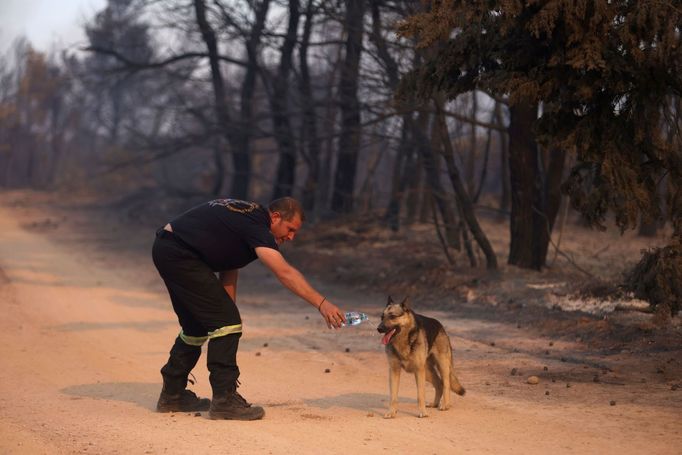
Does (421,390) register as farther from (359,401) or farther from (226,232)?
(226,232)

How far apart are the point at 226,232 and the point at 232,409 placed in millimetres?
1448

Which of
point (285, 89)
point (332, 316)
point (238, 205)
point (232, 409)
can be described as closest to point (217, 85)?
point (285, 89)

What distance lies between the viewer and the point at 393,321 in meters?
8.13

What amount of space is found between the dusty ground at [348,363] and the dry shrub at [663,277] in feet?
2.32

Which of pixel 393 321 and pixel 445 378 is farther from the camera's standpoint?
pixel 445 378

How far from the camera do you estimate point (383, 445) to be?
710 cm

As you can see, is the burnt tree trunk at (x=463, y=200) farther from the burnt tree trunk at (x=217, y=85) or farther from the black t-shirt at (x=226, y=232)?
the black t-shirt at (x=226, y=232)

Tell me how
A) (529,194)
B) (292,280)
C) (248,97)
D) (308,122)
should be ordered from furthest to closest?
(248,97) < (308,122) < (529,194) < (292,280)

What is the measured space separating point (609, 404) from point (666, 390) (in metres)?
0.91

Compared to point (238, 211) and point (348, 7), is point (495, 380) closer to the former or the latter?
point (238, 211)

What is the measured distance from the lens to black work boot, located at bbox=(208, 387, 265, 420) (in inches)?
312

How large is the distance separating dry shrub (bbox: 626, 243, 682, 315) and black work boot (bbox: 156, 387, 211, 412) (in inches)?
205

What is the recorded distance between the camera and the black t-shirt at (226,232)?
310 inches

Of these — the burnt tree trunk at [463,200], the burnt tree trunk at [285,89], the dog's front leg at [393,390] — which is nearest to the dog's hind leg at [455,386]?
the dog's front leg at [393,390]
